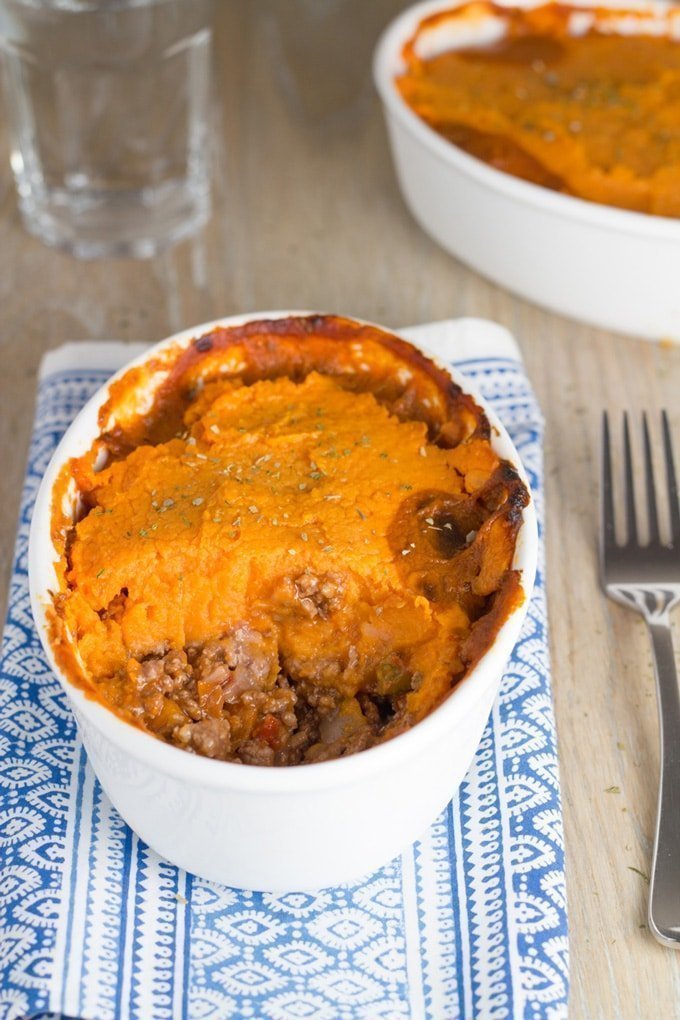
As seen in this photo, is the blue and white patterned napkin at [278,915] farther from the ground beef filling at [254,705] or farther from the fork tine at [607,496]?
the fork tine at [607,496]

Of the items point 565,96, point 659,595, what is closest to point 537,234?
point 565,96

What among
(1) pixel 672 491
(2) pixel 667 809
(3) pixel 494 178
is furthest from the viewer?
(3) pixel 494 178

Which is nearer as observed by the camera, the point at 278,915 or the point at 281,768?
the point at 281,768

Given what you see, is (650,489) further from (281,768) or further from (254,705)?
(281,768)

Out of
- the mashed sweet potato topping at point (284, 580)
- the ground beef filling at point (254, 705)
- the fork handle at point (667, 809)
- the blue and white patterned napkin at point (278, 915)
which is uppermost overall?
the mashed sweet potato topping at point (284, 580)

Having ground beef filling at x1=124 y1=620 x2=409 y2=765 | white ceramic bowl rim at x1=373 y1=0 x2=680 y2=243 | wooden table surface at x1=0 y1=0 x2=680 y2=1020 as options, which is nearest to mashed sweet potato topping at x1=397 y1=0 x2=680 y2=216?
white ceramic bowl rim at x1=373 y1=0 x2=680 y2=243

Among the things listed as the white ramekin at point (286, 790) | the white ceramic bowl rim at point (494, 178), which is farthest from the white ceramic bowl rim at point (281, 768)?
the white ceramic bowl rim at point (494, 178)
